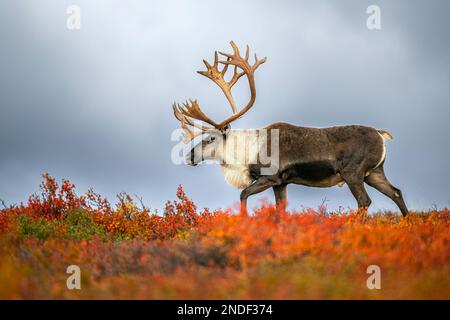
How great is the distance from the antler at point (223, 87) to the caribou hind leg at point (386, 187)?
8.88 ft

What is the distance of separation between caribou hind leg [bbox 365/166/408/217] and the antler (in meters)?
2.71

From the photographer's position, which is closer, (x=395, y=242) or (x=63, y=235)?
(x=395, y=242)

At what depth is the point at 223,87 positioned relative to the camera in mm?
10539

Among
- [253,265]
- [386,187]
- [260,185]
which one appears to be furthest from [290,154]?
[253,265]

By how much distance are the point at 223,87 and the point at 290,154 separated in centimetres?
218

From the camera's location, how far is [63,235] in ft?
27.0

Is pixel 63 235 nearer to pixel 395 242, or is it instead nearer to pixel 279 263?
pixel 279 263

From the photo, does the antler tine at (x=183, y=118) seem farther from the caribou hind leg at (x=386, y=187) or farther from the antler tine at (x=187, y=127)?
the caribou hind leg at (x=386, y=187)
